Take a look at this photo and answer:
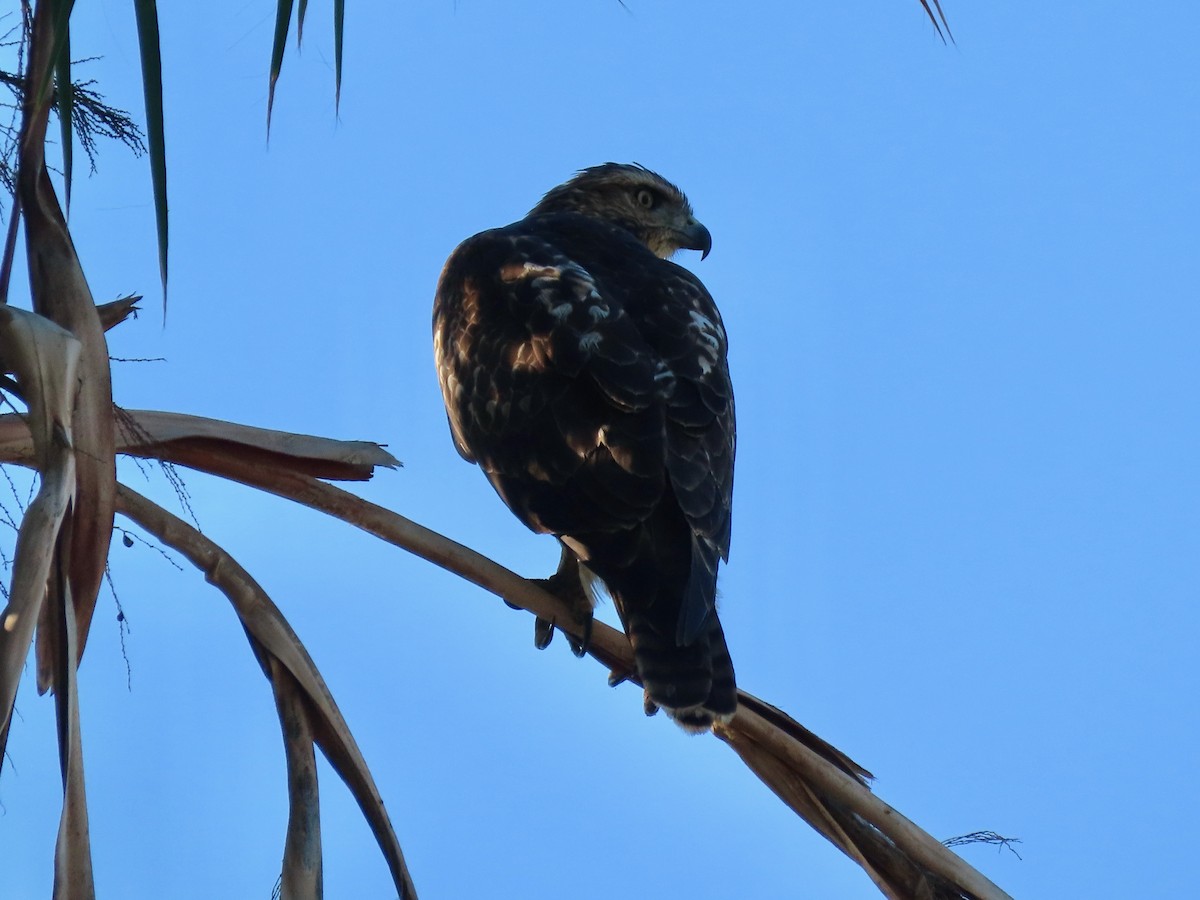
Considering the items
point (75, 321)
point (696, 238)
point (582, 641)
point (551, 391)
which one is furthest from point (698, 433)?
point (696, 238)

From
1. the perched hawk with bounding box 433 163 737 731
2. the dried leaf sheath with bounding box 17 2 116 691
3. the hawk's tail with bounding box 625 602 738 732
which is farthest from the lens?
the perched hawk with bounding box 433 163 737 731

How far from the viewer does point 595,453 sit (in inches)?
177

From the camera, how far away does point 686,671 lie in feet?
13.5

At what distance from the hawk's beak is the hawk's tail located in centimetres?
374

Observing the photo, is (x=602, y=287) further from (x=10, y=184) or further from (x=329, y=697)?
(x=329, y=697)

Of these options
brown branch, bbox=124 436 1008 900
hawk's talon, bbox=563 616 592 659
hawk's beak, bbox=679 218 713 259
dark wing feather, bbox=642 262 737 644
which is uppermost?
hawk's beak, bbox=679 218 713 259

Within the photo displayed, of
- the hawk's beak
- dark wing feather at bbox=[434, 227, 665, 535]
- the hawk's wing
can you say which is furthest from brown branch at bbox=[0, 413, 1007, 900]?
the hawk's beak

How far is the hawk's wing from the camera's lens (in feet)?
14.5

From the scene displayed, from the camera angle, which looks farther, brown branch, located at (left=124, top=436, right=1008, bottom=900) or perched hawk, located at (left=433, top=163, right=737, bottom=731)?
perched hawk, located at (left=433, top=163, right=737, bottom=731)

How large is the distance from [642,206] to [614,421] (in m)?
3.43

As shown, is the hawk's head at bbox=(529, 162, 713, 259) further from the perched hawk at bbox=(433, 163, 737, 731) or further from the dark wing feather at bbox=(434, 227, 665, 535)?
the dark wing feather at bbox=(434, 227, 665, 535)

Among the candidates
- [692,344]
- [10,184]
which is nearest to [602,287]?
[692,344]

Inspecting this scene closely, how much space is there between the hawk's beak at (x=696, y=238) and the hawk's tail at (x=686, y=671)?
12.3 ft

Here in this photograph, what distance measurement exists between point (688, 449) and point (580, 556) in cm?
47
